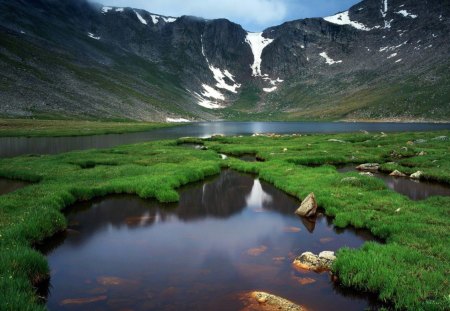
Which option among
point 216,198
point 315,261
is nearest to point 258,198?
point 216,198

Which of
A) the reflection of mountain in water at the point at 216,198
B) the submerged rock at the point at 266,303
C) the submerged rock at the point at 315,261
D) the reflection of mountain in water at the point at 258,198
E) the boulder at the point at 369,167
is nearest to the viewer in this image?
the submerged rock at the point at 266,303

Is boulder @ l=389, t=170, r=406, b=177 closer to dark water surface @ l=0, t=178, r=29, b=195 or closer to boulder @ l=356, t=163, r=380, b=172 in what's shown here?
boulder @ l=356, t=163, r=380, b=172

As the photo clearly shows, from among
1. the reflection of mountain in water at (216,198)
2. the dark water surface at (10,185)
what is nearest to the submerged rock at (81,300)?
the reflection of mountain in water at (216,198)

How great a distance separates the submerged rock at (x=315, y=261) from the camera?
54.8ft

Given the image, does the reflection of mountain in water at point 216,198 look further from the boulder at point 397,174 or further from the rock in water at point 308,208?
the boulder at point 397,174

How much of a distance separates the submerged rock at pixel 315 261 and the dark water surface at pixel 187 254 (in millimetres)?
447

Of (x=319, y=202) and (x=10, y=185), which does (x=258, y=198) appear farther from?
(x=10, y=185)

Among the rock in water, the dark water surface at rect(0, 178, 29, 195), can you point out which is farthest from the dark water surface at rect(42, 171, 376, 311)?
the dark water surface at rect(0, 178, 29, 195)

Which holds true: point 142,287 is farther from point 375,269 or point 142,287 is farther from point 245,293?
point 375,269

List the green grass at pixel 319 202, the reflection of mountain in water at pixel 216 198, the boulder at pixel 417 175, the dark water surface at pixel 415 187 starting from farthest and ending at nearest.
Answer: the boulder at pixel 417 175
the dark water surface at pixel 415 187
the reflection of mountain in water at pixel 216 198
the green grass at pixel 319 202

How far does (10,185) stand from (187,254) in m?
24.9

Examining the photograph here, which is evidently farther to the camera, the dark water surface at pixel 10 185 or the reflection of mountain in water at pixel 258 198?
the dark water surface at pixel 10 185

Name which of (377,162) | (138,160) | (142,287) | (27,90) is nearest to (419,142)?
(377,162)

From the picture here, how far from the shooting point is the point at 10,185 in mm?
34719
